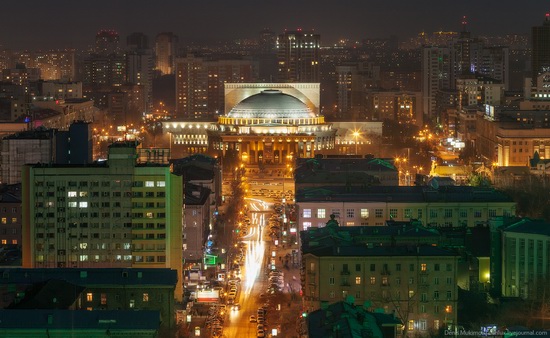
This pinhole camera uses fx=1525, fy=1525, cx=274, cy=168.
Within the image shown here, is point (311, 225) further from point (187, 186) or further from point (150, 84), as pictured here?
point (150, 84)

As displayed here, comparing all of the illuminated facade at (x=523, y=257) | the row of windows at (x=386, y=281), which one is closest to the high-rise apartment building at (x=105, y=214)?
the row of windows at (x=386, y=281)

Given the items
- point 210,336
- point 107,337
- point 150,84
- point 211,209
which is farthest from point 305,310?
point 150,84

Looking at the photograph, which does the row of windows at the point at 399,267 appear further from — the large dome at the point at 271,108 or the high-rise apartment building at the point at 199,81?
the high-rise apartment building at the point at 199,81

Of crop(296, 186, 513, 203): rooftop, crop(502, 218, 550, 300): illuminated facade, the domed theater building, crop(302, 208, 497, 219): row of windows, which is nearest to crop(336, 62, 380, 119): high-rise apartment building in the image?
the domed theater building

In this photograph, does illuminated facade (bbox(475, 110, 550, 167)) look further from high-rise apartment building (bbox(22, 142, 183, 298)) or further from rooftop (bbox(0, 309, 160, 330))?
rooftop (bbox(0, 309, 160, 330))

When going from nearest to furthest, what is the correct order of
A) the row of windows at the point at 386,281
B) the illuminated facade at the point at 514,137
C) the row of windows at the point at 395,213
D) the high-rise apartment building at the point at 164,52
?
1. the row of windows at the point at 386,281
2. the row of windows at the point at 395,213
3. the illuminated facade at the point at 514,137
4. the high-rise apartment building at the point at 164,52
